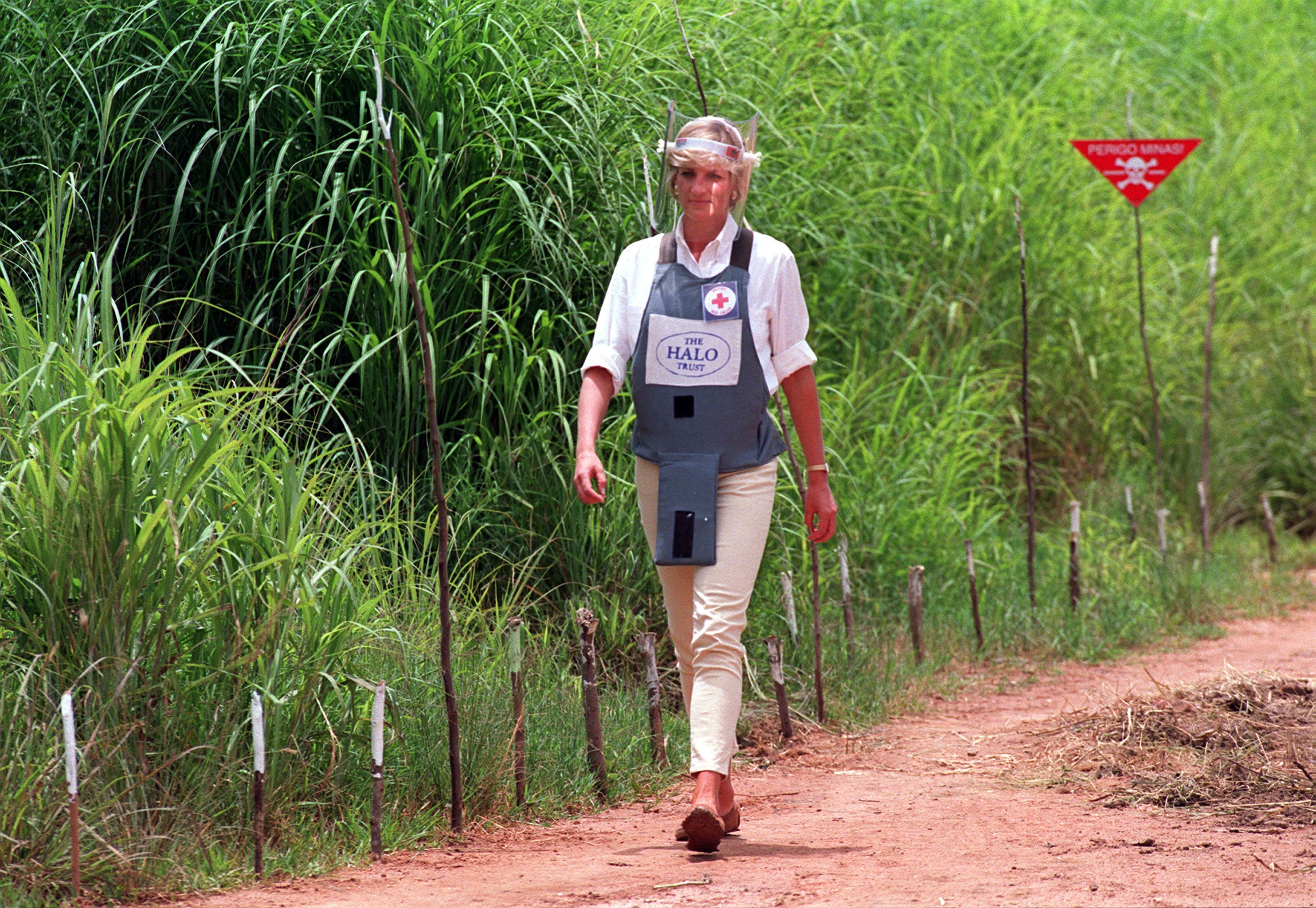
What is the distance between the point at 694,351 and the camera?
358 cm

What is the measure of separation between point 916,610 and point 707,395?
246 centimetres

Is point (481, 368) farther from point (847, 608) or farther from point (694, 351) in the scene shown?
point (694, 351)

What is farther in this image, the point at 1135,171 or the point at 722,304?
the point at 1135,171

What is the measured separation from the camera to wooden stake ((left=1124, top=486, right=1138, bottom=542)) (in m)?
7.40

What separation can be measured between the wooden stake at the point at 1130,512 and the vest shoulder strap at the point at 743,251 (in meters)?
4.32

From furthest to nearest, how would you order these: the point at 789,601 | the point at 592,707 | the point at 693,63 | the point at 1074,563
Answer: the point at 1074,563
the point at 789,601
the point at 693,63
the point at 592,707

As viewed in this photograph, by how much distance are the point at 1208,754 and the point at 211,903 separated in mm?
2727

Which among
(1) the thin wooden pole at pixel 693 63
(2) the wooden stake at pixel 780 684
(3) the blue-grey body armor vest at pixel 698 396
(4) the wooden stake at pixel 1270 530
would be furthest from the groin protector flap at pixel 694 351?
(4) the wooden stake at pixel 1270 530

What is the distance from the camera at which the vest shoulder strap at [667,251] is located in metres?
3.65

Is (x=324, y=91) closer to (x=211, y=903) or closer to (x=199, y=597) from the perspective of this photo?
(x=199, y=597)

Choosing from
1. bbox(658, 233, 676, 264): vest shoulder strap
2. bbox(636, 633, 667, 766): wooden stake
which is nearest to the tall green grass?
bbox(636, 633, 667, 766): wooden stake

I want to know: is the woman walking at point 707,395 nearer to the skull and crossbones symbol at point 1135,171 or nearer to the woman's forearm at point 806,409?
the woman's forearm at point 806,409

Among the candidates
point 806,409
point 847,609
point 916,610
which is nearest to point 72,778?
point 806,409

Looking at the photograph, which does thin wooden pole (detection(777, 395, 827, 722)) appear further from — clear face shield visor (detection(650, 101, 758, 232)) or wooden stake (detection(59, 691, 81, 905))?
wooden stake (detection(59, 691, 81, 905))
